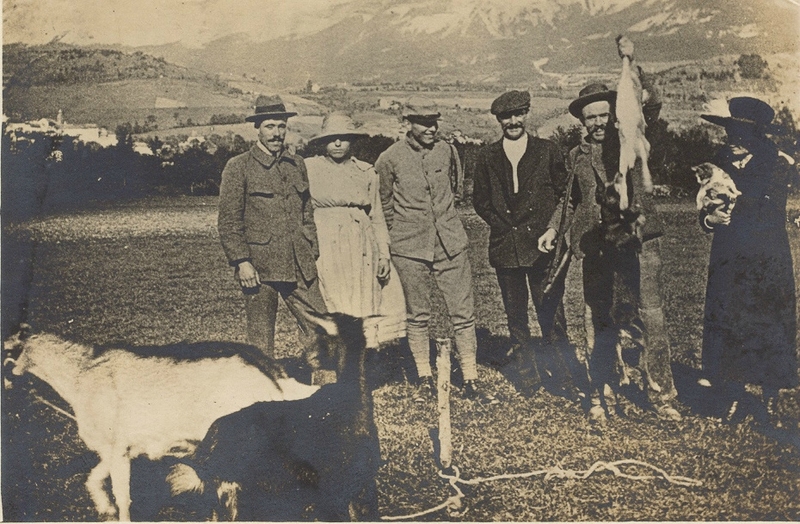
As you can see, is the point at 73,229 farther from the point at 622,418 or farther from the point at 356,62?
the point at 622,418

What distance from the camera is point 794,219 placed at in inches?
225

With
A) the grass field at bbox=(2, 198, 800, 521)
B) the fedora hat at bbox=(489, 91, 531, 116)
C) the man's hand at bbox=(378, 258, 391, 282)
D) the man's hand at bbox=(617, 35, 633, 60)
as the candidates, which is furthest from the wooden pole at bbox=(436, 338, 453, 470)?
the man's hand at bbox=(617, 35, 633, 60)

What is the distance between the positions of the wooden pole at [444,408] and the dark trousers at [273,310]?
85 cm

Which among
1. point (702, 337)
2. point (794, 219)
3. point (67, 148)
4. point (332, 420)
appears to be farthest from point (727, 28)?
point (67, 148)

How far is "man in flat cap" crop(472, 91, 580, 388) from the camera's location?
18.6 feet

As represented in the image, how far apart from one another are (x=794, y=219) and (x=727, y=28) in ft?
4.71

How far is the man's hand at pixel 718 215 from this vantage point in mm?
5711

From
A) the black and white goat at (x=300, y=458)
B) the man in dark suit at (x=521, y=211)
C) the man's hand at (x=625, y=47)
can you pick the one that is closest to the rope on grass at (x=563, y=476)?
the black and white goat at (x=300, y=458)

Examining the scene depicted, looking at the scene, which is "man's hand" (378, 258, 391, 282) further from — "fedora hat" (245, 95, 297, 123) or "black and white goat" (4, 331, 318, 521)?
"fedora hat" (245, 95, 297, 123)

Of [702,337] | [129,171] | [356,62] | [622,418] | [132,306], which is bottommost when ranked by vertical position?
[622,418]

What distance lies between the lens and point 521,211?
5.66 m

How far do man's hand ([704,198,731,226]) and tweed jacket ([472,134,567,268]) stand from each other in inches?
41.3

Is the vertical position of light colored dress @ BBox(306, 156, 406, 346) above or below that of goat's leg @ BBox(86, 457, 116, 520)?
above

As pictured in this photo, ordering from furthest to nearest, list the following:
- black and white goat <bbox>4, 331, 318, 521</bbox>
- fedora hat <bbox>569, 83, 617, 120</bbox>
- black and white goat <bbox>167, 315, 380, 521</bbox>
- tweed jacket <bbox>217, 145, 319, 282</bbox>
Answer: fedora hat <bbox>569, 83, 617, 120</bbox> < tweed jacket <bbox>217, 145, 319, 282</bbox> < black and white goat <bbox>167, 315, 380, 521</bbox> < black and white goat <bbox>4, 331, 318, 521</bbox>
